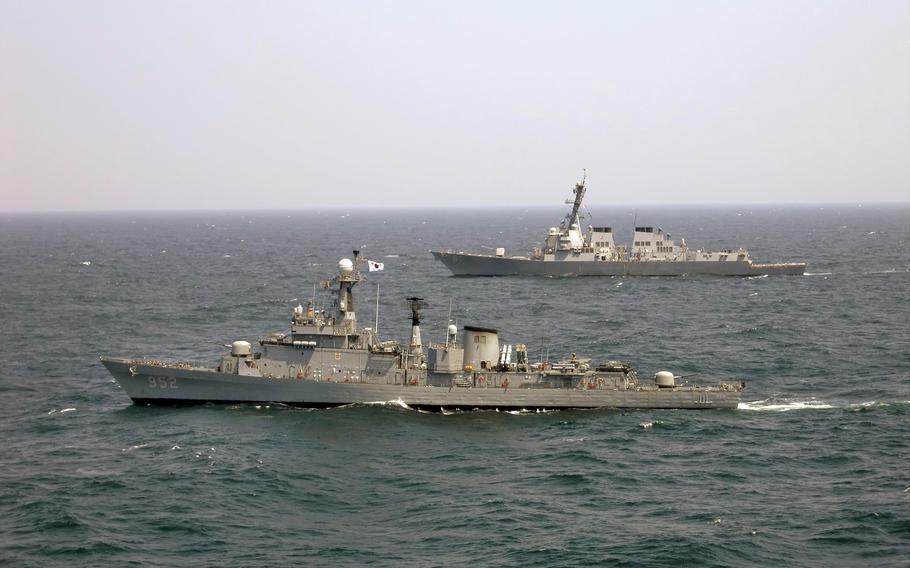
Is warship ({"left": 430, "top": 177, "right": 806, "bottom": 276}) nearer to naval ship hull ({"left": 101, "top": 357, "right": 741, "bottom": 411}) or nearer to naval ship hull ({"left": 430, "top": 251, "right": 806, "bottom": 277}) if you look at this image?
naval ship hull ({"left": 430, "top": 251, "right": 806, "bottom": 277})

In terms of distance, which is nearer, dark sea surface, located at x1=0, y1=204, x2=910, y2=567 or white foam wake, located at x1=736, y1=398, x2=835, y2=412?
dark sea surface, located at x1=0, y1=204, x2=910, y2=567

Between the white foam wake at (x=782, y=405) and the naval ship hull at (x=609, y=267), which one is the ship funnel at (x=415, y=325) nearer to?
the white foam wake at (x=782, y=405)

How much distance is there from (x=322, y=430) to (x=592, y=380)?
1439cm

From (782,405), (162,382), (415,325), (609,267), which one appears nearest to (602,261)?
(609,267)

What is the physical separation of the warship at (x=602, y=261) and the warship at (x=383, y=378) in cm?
6540

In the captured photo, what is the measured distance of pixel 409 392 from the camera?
48.3 m

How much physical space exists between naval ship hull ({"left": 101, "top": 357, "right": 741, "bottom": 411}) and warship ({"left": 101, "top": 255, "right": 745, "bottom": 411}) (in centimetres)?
5

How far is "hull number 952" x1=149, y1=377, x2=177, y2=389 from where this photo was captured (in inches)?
1935

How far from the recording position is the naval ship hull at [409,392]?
159 ft

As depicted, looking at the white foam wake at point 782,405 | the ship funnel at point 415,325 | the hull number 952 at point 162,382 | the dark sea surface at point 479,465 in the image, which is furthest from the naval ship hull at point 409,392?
the ship funnel at point 415,325

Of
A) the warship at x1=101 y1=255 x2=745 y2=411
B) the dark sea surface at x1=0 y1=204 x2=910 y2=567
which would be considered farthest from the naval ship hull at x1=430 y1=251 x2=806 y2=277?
the warship at x1=101 y1=255 x2=745 y2=411

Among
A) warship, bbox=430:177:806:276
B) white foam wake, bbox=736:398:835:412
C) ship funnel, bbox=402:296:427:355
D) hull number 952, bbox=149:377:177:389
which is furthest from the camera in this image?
warship, bbox=430:177:806:276

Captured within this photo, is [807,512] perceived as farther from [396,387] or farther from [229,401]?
[229,401]

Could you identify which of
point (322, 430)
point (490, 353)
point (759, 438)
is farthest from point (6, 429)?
point (759, 438)
